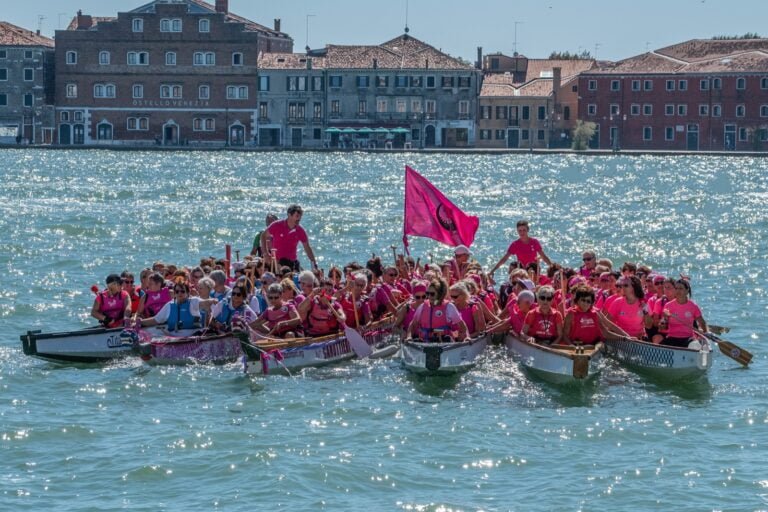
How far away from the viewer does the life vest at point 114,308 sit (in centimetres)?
1984

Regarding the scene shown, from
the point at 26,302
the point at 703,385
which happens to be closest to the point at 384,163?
the point at 26,302

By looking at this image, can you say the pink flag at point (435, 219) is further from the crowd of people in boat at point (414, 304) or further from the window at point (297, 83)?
the window at point (297, 83)

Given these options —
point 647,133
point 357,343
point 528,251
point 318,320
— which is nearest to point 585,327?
point 357,343

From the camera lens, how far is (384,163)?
89.1 m

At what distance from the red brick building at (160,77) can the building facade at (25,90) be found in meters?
1.34

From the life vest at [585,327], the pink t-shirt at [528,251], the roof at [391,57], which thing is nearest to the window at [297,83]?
the roof at [391,57]

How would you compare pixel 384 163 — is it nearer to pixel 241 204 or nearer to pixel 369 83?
pixel 369 83

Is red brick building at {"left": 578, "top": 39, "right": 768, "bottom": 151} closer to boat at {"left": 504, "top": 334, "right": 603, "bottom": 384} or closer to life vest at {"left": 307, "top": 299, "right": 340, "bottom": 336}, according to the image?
life vest at {"left": 307, "top": 299, "right": 340, "bottom": 336}

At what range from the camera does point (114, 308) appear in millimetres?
19875

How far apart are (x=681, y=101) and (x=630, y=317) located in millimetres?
85973

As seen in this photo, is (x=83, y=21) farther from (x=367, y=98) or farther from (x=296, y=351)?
(x=296, y=351)

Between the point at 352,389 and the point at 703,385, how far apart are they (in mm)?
4386

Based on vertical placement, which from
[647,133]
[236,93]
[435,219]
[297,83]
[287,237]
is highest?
[297,83]

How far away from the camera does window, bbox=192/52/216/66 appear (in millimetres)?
103188
